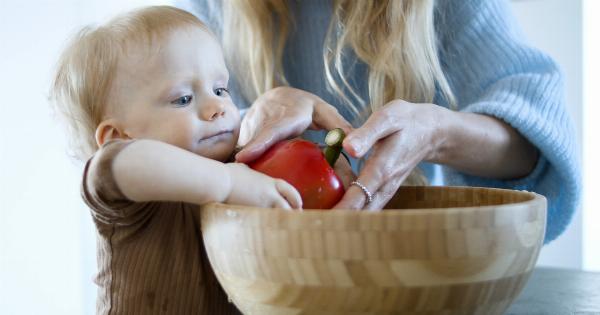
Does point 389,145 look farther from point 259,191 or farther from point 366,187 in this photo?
point 259,191

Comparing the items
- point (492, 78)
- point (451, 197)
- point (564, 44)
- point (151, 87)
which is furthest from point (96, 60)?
point (564, 44)

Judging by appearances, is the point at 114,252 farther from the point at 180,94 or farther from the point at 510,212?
the point at 510,212

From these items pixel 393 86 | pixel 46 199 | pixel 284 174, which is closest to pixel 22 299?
pixel 46 199

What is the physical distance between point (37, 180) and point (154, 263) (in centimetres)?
141

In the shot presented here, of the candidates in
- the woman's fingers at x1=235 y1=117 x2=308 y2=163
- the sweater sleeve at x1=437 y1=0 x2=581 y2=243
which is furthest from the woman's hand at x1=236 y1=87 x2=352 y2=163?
the sweater sleeve at x1=437 y1=0 x2=581 y2=243

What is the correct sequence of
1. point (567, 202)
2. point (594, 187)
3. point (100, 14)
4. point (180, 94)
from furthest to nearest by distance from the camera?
point (594, 187), point (100, 14), point (567, 202), point (180, 94)

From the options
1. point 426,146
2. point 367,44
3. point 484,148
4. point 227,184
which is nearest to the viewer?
point 227,184

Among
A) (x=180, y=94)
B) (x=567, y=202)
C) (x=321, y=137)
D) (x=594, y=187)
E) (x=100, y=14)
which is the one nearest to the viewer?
(x=180, y=94)

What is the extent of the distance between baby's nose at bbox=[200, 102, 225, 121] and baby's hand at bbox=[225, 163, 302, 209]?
6.7 inches

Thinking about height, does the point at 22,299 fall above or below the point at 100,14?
below

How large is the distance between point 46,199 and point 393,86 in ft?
4.12

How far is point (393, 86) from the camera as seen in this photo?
1354 millimetres

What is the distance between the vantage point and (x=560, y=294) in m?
1.12

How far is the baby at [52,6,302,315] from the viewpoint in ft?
2.32
